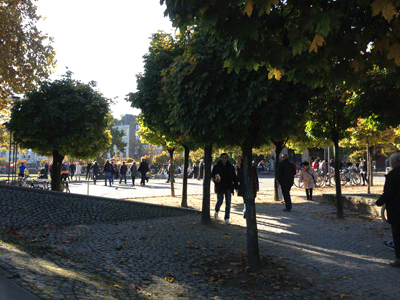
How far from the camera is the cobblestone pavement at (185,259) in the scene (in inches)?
170

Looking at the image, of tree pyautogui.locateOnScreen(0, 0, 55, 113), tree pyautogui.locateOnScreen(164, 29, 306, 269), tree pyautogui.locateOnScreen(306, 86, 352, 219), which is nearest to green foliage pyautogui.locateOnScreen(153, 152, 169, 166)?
tree pyautogui.locateOnScreen(0, 0, 55, 113)

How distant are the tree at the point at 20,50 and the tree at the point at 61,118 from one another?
122 cm

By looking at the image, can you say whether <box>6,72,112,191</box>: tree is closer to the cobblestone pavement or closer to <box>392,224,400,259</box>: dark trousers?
the cobblestone pavement

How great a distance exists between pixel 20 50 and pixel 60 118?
13.0ft

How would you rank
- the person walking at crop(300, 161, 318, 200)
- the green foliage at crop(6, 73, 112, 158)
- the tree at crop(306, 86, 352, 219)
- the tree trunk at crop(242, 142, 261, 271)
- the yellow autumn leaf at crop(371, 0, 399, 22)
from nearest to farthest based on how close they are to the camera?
the yellow autumn leaf at crop(371, 0, 399, 22), the tree trunk at crop(242, 142, 261, 271), the tree at crop(306, 86, 352, 219), the green foliage at crop(6, 73, 112, 158), the person walking at crop(300, 161, 318, 200)

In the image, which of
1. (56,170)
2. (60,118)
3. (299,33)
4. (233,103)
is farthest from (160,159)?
(299,33)

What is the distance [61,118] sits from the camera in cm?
1334

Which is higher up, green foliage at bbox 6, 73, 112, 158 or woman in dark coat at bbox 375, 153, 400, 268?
green foliage at bbox 6, 73, 112, 158

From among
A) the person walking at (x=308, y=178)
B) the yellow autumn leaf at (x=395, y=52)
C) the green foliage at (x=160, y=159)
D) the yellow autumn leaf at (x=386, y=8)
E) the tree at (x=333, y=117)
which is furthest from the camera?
the green foliage at (x=160, y=159)

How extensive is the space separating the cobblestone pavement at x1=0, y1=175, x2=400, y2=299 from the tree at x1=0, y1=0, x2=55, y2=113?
938cm

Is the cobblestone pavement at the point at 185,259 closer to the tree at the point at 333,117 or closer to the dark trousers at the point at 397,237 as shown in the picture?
the dark trousers at the point at 397,237

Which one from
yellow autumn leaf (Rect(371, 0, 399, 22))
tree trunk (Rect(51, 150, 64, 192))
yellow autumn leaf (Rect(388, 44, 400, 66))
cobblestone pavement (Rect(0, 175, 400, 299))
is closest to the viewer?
yellow autumn leaf (Rect(371, 0, 399, 22))

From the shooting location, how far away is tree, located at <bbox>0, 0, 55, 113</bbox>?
14062mm

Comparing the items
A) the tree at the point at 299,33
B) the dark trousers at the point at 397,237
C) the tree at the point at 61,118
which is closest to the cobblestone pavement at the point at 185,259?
the dark trousers at the point at 397,237
